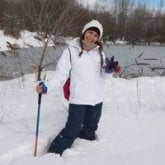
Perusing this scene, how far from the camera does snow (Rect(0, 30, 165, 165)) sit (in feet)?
13.2

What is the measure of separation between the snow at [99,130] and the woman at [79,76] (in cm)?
15

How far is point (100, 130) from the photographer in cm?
490

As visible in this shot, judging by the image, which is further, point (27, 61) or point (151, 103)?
point (27, 61)

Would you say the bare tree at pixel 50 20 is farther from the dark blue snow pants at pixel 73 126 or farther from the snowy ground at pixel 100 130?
the dark blue snow pants at pixel 73 126

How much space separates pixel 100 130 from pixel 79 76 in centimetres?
82

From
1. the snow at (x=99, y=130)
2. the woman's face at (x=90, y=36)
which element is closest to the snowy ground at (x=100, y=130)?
the snow at (x=99, y=130)

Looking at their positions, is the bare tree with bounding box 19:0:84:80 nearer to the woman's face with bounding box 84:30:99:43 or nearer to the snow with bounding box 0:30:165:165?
the snow with bounding box 0:30:165:165

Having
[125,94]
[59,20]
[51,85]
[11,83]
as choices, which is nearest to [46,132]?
[51,85]

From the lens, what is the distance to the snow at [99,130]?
13.2 feet

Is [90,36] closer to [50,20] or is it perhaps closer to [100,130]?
[100,130]

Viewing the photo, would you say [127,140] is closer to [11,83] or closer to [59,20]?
[11,83]

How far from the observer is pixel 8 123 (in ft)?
17.3

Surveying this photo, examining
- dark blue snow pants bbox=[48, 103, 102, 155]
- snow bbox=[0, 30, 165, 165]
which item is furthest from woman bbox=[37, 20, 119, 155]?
snow bbox=[0, 30, 165, 165]

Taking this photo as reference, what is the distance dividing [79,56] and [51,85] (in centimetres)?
41
